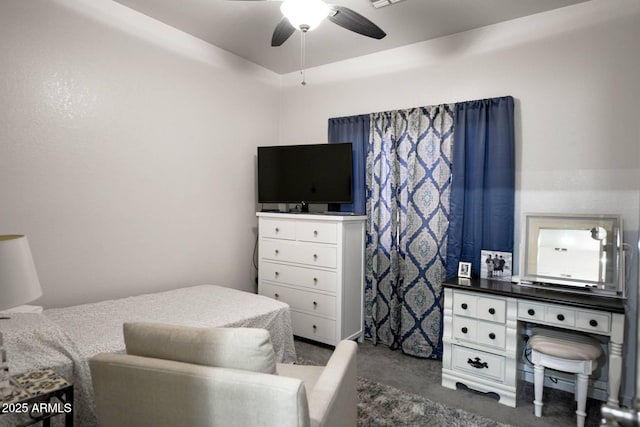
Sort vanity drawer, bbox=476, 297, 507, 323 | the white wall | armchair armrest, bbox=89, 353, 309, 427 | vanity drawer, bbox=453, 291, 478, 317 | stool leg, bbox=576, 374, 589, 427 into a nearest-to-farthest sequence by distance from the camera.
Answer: armchair armrest, bbox=89, 353, 309, 427 < stool leg, bbox=576, 374, 589, 427 < the white wall < vanity drawer, bbox=476, 297, 507, 323 < vanity drawer, bbox=453, 291, 478, 317

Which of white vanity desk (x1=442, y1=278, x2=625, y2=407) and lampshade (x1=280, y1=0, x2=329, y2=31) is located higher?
lampshade (x1=280, y1=0, x2=329, y2=31)

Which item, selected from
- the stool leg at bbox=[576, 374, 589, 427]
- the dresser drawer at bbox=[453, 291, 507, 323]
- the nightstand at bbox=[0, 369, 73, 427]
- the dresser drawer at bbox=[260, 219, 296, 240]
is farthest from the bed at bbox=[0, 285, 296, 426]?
the stool leg at bbox=[576, 374, 589, 427]

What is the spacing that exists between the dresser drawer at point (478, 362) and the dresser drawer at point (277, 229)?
176cm

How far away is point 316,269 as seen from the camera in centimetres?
348

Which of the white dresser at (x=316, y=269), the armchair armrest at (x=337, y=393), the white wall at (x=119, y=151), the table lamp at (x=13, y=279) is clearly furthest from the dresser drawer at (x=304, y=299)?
the table lamp at (x=13, y=279)

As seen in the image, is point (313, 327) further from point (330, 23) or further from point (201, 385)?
point (330, 23)

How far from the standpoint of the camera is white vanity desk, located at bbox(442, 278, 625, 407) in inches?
88.5

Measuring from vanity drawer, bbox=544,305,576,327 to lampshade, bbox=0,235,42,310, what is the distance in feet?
9.19

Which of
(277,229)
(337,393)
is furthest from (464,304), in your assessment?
(277,229)

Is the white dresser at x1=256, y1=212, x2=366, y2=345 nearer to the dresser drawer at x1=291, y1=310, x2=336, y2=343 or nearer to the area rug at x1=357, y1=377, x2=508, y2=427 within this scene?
the dresser drawer at x1=291, y1=310, x2=336, y2=343

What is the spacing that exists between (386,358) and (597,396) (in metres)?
1.55

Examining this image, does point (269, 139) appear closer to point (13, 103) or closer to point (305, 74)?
point (305, 74)

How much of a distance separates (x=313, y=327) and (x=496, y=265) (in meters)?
1.73

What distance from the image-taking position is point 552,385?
9.33 ft
